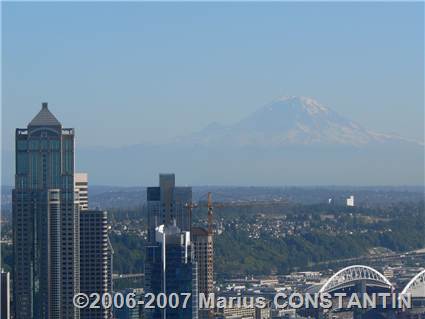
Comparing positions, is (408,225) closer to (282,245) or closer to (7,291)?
(282,245)

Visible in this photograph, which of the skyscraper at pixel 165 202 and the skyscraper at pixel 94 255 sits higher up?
the skyscraper at pixel 165 202

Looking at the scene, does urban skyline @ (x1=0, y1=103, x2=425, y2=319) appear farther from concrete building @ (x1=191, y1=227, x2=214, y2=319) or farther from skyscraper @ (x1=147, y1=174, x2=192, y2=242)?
skyscraper @ (x1=147, y1=174, x2=192, y2=242)

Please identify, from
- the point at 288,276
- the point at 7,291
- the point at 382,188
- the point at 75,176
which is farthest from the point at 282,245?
the point at 7,291

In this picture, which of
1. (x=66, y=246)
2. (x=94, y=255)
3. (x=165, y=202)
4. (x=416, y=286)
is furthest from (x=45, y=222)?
(x=416, y=286)

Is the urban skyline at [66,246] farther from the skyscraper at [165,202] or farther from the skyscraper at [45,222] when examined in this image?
the skyscraper at [165,202]

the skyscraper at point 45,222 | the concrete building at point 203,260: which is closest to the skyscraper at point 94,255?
the skyscraper at point 45,222

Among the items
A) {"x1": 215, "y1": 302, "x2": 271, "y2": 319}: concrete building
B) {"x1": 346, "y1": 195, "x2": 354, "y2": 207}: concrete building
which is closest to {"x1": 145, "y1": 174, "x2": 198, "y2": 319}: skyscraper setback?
{"x1": 215, "y1": 302, "x2": 271, "y2": 319}: concrete building
